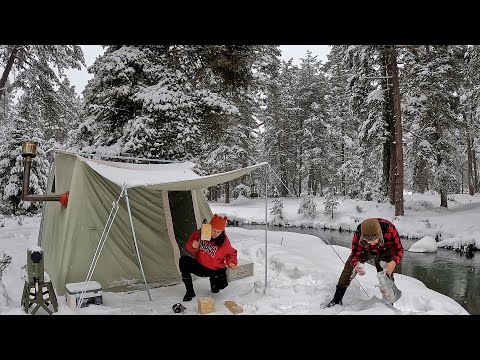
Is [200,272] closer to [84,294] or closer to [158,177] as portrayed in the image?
[84,294]

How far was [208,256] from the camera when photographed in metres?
4.15

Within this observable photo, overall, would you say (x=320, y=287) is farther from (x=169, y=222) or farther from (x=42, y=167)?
(x=42, y=167)

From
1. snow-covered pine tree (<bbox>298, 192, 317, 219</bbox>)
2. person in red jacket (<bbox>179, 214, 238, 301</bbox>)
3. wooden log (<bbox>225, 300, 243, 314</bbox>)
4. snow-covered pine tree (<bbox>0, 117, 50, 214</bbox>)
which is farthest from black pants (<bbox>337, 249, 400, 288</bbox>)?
snow-covered pine tree (<bbox>298, 192, 317, 219</bbox>)

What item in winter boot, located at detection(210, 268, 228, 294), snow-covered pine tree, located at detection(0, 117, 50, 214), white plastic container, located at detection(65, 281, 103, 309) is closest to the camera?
white plastic container, located at detection(65, 281, 103, 309)

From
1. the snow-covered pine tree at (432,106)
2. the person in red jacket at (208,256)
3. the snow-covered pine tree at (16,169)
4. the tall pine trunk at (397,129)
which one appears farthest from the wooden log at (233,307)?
the snow-covered pine tree at (432,106)

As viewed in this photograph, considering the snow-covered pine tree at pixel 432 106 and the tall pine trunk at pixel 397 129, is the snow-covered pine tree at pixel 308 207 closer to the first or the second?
the tall pine trunk at pixel 397 129

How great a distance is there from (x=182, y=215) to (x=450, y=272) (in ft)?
16.8

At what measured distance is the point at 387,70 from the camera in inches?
476

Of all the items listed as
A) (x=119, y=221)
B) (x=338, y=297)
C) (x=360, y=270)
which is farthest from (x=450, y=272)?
(x=119, y=221)

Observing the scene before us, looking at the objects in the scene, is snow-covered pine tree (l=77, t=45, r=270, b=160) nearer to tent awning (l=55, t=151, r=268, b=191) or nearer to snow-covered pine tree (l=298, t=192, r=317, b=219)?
tent awning (l=55, t=151, r=268, b=191)

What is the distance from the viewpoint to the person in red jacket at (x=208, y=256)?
411cm

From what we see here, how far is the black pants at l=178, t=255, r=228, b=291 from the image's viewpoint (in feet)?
13.5

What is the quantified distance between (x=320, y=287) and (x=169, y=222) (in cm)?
218
